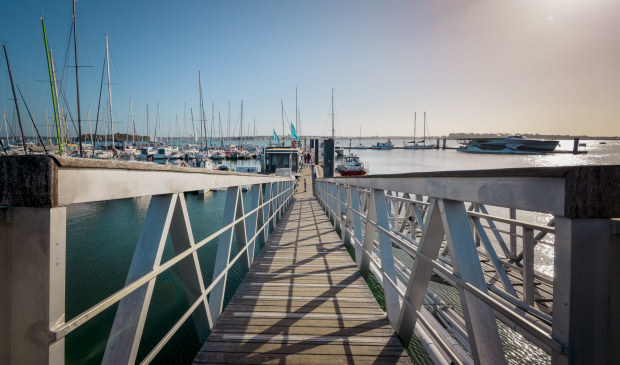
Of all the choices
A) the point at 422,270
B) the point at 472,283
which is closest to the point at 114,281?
the point at 422,270

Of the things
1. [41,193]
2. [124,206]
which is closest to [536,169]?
[41,193]

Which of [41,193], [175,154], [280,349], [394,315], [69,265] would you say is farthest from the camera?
[175,154]

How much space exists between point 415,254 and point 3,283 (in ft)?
6.23

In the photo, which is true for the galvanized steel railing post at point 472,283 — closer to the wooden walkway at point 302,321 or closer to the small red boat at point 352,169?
the wooden walkway at point 302,321

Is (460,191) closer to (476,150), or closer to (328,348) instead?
(328,348)

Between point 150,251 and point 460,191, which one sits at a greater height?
point 460,191

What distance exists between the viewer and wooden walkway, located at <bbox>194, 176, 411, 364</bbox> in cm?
218

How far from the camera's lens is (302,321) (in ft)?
8.75

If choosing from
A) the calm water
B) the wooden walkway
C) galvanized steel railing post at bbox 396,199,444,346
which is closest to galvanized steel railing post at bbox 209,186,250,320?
the wooden walkway

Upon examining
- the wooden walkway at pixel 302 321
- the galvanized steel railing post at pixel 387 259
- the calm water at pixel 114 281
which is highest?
the galvanized steel railing post at pixel 387 259

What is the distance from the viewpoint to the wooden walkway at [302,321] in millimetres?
2184

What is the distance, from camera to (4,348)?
88 centimetres

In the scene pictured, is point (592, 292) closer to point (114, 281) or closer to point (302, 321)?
point (302, 321)

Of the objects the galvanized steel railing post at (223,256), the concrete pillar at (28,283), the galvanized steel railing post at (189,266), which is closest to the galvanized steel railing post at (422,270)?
the galvanized steel railing post at (189,266)
